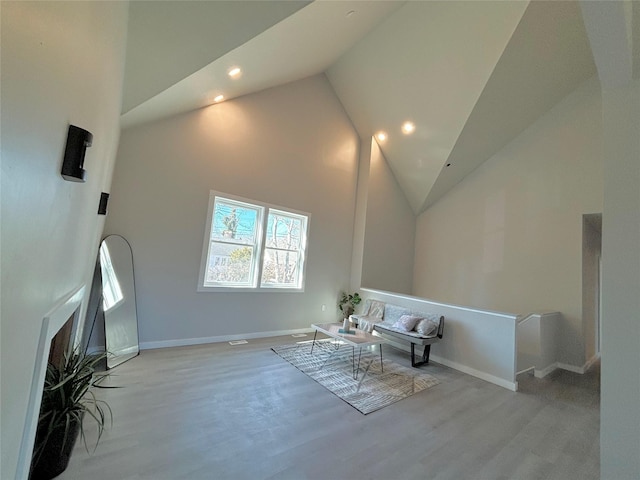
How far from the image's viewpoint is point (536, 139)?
5199 millimetres

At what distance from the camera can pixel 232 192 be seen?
462 centimetres

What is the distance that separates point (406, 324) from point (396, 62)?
4558 millimetres

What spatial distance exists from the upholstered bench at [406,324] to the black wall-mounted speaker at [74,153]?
4102 mm

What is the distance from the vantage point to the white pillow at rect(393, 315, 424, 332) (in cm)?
424

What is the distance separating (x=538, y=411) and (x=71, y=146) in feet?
14.6

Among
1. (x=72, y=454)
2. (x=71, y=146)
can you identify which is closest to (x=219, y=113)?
(x=71, y=146)

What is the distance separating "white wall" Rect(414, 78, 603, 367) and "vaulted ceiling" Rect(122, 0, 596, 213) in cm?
36

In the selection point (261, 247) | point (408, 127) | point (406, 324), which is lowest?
point (406, 324)

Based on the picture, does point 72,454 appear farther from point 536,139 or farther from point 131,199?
point 536,139

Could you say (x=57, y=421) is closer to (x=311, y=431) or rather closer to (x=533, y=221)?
(x=311, y=431)

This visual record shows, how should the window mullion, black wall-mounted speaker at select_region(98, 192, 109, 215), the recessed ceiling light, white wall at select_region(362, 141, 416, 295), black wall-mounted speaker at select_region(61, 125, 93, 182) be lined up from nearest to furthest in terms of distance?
black wall-mounted speaker at select_region(61, 125, 93, 182)
black wall-mounted speaker at select_region(98, 192, 109, 215)
the window mullion
the recessed ceiling light
white wall at select_region(362, 141, 416, 295)

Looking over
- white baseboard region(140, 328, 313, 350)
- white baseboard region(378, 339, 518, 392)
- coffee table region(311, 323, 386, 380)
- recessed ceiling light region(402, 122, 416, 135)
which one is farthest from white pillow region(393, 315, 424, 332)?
recessed ceiling light region(402, 122, 416, 135)

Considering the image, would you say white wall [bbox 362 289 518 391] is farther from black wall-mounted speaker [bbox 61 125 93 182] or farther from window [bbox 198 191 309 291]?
black wall-mounted speaker [bbox 61 125 93 182]

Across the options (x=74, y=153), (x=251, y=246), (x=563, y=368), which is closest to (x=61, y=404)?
(x=74, y=153)
